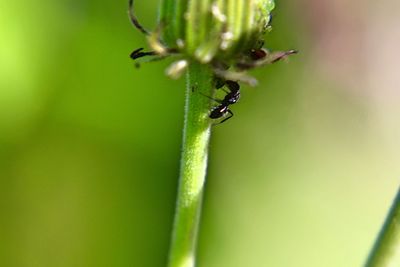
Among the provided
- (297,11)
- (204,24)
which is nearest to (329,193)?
(297,11)

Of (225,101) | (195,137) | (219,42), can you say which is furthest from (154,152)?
(219,42)

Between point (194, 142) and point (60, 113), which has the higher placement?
point (194, 142)

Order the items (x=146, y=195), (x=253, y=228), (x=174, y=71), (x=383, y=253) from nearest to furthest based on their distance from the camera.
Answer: (x=174, y=71) → (x=383, y=253) → (x=146, y=195) → (x=253, y=228)

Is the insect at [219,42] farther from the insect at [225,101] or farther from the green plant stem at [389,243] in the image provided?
the green plant stem at [389,243]

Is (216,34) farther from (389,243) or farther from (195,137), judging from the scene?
(389,243)

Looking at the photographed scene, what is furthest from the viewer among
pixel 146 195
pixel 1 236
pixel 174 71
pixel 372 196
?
→ pixel 372 196

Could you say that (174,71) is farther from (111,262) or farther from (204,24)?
(111,262)
